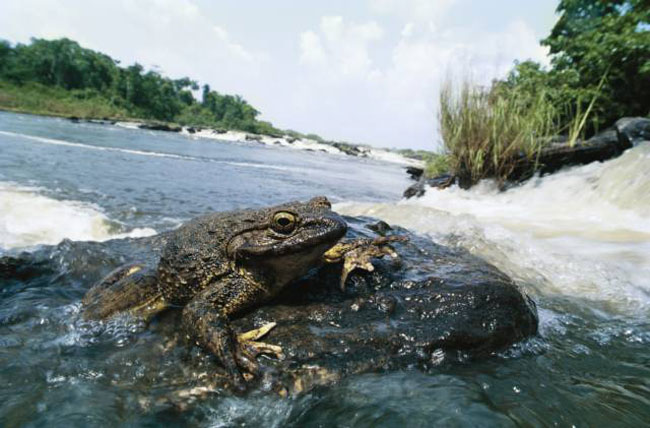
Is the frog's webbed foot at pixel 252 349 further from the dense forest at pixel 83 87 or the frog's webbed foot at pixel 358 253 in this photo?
the dense forest at pixel 83 87

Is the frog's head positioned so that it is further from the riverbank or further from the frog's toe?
the riverbank

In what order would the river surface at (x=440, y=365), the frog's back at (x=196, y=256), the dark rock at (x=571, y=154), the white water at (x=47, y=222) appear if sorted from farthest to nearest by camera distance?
the dark rock at (x=571, y=154)
the white water at (x=47, y=222)
the frog's back at (x=196, y=256)
the river surface at (x=440, y=365)

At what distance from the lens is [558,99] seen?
15.0 metres

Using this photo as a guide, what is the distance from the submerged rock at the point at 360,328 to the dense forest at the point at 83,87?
66.9 metres

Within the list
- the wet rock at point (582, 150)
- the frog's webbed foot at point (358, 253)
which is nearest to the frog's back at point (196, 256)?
the frog's webbed foot at point (358, 253)

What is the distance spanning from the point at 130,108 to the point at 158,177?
8305cm

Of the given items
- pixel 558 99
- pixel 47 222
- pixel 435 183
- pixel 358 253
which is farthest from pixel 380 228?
pixel 558 99

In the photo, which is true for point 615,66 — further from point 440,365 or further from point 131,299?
point 131,299

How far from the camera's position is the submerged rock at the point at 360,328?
255cm

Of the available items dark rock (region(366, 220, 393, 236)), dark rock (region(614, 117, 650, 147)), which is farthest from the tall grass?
dark rock (region(366, 220, 393, 236))

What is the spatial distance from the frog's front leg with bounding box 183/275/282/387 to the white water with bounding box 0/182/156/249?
19.0 feet

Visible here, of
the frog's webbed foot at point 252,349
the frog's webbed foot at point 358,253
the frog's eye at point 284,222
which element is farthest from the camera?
the frog's webbed foot at point 358,253

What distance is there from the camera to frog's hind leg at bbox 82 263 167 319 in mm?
3244

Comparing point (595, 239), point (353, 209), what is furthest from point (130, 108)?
point (595, 239)
